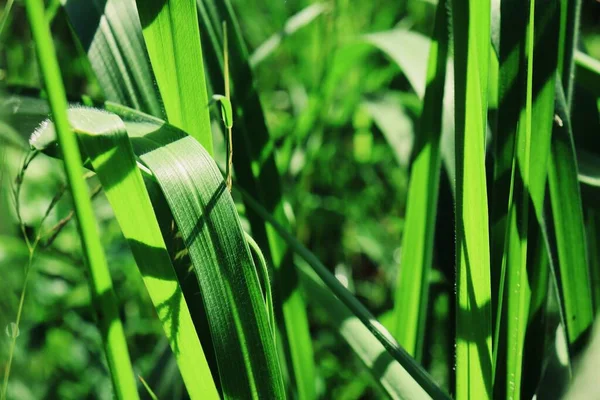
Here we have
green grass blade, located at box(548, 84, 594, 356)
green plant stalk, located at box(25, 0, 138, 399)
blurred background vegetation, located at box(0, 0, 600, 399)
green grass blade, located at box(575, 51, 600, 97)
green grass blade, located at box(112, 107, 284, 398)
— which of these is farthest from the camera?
blurred background vegetation, located at box(0, 0, 600, 399)

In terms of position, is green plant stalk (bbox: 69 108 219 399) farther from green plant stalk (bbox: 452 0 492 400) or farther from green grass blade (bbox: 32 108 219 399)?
green plant stalk (bbox: 452 0 492 400)

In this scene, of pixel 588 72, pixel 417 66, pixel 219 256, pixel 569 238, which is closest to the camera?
pixel 219 256

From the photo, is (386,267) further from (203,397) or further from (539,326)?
(203,397)

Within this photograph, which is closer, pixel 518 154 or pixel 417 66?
pixel 518 154

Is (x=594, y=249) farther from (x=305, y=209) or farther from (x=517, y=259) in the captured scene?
(x=305, y=209)

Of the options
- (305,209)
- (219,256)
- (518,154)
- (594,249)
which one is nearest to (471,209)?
(518,154)

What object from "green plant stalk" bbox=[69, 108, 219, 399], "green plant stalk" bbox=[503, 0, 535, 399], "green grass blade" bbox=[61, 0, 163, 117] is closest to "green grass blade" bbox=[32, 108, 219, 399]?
"green plant stalk" bbox=[69, 108, 219, 399]

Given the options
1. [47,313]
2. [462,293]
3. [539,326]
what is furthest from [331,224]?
[462,293]
